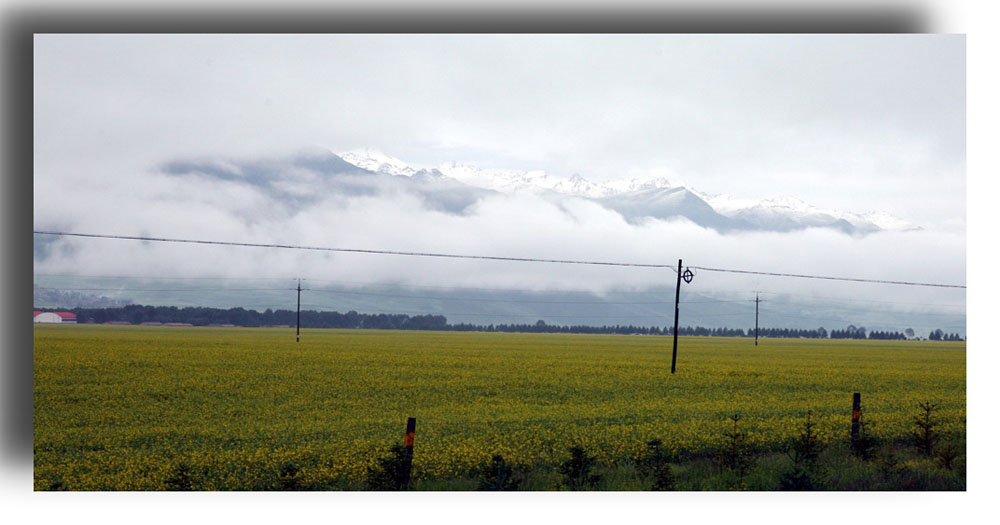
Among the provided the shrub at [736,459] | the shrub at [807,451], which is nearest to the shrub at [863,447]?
the shrub at [807,451]

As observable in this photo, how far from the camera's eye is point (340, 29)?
11.2 metres

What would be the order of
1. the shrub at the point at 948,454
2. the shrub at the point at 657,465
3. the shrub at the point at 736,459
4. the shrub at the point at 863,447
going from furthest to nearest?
1. the shrub at the point at 863,447
2. the shrub at the point at 948,454
3. the shrub at the point at 736,459
4. the shrub at the point at 657,465

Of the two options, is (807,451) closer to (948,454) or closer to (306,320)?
→ (948,454)

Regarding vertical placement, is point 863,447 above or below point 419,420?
above

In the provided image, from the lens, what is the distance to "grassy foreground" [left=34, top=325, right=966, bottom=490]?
36.6ft

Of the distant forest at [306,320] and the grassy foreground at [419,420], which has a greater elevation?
the grassy foreground at [419,420]

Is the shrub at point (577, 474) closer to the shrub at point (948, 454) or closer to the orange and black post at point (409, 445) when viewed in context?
the orange and black post at point (409, 445)

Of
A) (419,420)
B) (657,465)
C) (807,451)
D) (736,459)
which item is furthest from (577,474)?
(419,420)

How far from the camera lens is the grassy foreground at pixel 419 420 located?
36.6 feet

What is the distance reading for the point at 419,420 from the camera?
1627 cm

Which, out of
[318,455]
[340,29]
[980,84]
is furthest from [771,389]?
[340,29]

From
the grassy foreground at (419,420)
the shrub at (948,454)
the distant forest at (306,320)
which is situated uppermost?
the shrub at (948,454)

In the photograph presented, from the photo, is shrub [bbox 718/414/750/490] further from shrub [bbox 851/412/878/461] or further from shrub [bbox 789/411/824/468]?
shrub [bbox 851/412/878/461]
